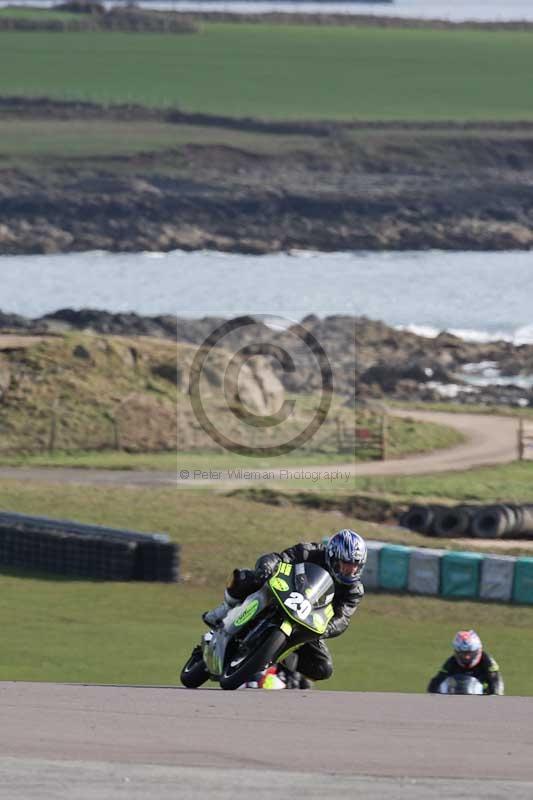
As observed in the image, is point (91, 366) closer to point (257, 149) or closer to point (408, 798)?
point (408, 798)

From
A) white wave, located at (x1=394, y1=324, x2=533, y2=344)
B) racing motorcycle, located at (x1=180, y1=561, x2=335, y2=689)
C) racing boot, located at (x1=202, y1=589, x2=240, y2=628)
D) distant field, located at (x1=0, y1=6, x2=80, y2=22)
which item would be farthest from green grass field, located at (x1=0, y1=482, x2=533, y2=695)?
distant field, located at (x1=0, y1=6, x2=80, y2=22)

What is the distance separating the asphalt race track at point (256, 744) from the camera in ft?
33.9

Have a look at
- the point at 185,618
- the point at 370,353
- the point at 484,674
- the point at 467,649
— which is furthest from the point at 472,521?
the point at 370,353

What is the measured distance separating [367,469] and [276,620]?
2816 centimetres

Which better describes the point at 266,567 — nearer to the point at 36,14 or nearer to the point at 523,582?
the point at 523,582

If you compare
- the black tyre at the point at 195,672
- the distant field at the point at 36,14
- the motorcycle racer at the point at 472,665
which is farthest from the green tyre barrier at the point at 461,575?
the distant field at the point at 36,14

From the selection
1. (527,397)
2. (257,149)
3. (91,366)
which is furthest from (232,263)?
(91,366)

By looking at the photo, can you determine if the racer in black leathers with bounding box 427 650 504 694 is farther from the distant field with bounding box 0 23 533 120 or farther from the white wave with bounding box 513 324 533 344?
the distant field with bounding box 0 23 533 120

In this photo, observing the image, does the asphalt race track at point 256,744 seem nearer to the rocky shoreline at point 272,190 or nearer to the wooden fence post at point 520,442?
the wooden fence post at point 520,442

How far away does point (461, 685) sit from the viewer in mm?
14531

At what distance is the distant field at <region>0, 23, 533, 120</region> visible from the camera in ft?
458

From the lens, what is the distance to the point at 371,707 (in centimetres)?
1286

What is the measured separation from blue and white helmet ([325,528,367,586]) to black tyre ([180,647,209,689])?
5.10 feet

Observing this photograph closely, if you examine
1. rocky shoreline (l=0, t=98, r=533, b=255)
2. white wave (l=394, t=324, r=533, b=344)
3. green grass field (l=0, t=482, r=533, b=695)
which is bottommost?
green grass field (l=0, t=482, r=533, b=695)
